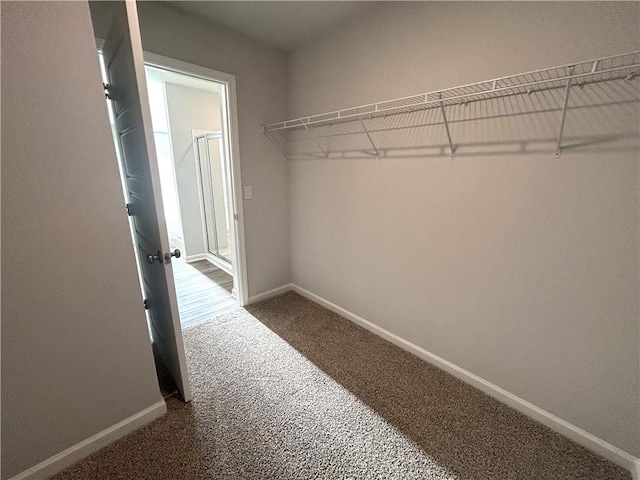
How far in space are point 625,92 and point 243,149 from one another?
2.28 m

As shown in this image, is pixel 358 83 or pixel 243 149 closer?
pixel 358 83

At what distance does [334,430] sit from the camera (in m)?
1.38

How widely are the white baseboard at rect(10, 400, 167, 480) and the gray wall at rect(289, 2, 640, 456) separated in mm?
1616

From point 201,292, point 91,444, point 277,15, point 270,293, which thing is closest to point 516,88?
point 277,15

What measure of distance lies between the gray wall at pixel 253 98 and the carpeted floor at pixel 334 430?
1.02m

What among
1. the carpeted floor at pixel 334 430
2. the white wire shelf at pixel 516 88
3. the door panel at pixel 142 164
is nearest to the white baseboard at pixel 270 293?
the carpeted floor at pixel 334 430

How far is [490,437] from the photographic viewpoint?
133cm

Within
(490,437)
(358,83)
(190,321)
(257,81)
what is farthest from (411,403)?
(257,81)

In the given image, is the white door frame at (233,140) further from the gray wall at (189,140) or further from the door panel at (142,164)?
the gray wall at (189,140)

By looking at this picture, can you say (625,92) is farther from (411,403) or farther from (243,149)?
(243,149)

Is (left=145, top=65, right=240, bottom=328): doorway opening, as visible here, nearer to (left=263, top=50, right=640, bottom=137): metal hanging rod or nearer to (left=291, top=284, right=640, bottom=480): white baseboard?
(left=291, top=284, right=640, bottom=480): white baseboard

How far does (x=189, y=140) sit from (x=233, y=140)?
2.00 m

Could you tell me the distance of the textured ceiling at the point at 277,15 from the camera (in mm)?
1724

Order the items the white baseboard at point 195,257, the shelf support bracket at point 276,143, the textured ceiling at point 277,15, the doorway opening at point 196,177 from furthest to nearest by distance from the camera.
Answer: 1. the white baseboard at point 195,257
2. the doorway opening at point 196,177
3. the shelf support bracket at point 276,143
4. the textured ceiling at point 277,15
